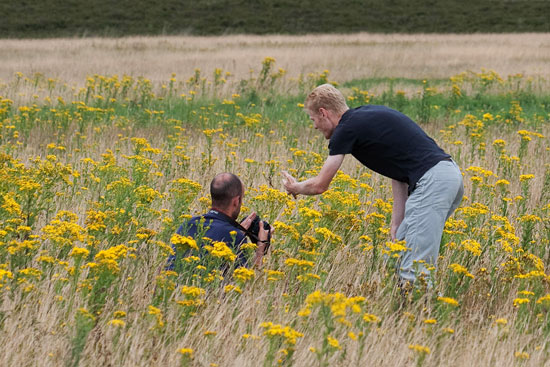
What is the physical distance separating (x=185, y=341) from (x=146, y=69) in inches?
634

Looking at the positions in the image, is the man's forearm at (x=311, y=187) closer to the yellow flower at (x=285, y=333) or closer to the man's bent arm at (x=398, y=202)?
the man's bent arm at (x=398, y=202)

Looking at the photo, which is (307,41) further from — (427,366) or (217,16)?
(427,366)

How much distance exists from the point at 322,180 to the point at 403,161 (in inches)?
21.3

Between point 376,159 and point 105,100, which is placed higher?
point 376,159

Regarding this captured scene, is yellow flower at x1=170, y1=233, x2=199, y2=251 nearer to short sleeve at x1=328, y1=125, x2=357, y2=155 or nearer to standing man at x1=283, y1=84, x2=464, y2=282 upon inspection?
standing man at x1=283, y1=84, x2=464, y2=282

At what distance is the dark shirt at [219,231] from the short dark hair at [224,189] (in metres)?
0.08

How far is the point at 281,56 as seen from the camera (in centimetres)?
2156

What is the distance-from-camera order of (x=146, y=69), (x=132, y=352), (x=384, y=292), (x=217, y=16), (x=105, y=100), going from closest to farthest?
(x=132, y=352) → (x=384, y=292) → (x=105, y=100) → (x=146, y=69) → (x=217, y=16)

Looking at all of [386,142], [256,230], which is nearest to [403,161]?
[386,142]

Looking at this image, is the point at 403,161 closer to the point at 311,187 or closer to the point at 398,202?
the point at 398,202

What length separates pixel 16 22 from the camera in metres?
35.1

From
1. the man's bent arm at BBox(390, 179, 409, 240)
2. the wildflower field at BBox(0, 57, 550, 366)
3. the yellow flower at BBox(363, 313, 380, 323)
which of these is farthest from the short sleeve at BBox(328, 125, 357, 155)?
the yellow flower at BBox(363, 313, 380, 323)

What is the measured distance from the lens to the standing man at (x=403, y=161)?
14.9 ft

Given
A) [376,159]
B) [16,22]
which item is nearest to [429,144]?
[376,159]
